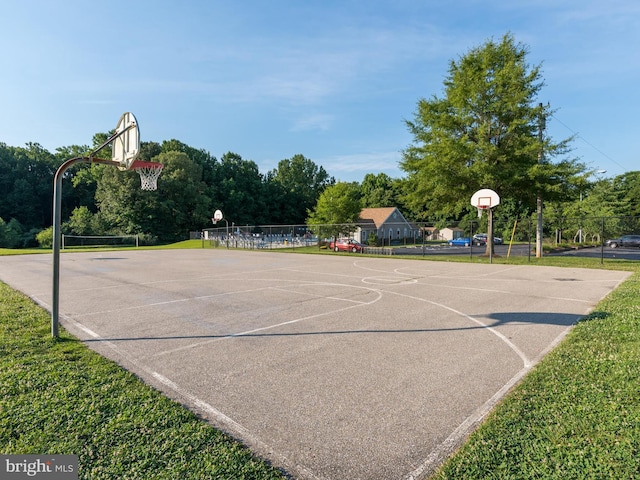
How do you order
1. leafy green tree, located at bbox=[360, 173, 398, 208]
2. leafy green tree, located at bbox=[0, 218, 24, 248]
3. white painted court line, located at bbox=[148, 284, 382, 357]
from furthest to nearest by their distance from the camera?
leafy green tree, located at bbox=[360, 173, 398, 208] < leafy green tree, located at bbox=[0, 218, 24, 248] < white painted court line, located at bbox=[148, 284, 382, 357]

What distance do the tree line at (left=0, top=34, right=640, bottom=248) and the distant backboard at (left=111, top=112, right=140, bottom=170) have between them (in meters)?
17.4

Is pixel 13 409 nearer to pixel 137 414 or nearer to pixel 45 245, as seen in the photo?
pixel 137 414

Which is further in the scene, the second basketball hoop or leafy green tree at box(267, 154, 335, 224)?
leafy green tree at box(267, 154, 335, 224)

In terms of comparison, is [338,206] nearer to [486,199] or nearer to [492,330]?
[486,199]

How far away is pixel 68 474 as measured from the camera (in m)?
2.61

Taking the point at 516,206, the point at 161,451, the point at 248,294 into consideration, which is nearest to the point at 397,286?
the point at 248,294

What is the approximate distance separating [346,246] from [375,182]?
5485 cm

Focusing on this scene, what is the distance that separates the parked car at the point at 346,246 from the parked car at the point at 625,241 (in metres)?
24.3

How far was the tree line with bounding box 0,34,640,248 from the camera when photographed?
20.7 meters

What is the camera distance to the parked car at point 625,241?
111ft

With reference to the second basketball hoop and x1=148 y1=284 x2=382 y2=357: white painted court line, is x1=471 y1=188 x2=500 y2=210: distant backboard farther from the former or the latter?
x1=148 y1=284 x2=382 y2=357: white painted court line

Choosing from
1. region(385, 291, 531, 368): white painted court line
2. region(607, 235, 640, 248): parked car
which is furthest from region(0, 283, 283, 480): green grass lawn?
region(607, 235, 640, 248): parked car

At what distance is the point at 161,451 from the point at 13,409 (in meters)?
1.76

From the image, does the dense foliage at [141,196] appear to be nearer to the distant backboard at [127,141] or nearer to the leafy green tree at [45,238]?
the leafy green tree at [45,238]
